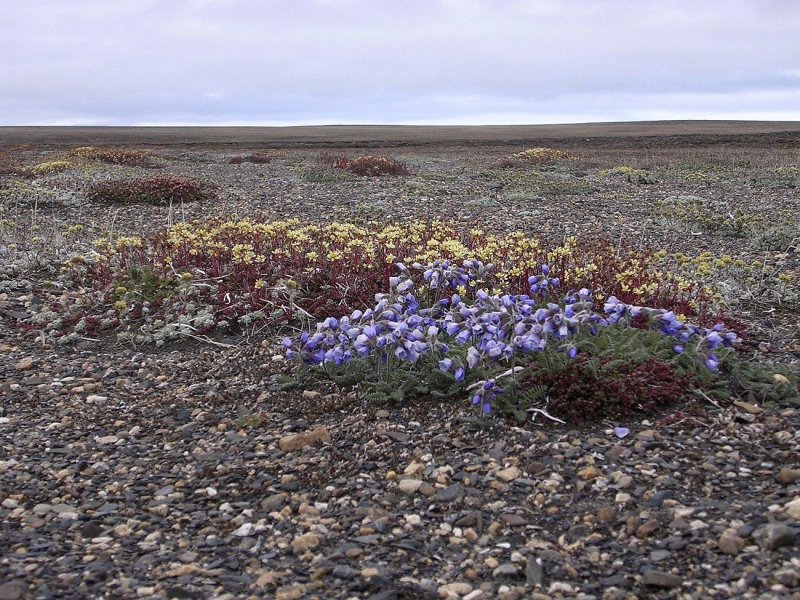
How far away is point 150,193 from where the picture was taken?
603 inches

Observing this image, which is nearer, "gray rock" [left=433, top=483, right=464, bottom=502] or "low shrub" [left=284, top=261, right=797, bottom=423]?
"gray rock" [left=433, top=483, right=464, bottom=502]

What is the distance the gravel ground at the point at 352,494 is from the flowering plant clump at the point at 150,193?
9.42 metres

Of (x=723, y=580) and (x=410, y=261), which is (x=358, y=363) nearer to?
(x=410, y=261)

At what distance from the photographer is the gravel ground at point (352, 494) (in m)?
3.16

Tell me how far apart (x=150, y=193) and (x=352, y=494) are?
1278 centimetres

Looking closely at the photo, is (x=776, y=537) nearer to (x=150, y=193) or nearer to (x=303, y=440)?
(x=303, y=440)

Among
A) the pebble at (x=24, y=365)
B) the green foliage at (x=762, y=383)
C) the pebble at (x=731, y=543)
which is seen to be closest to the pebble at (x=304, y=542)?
the pebble at (x=731, y=543)

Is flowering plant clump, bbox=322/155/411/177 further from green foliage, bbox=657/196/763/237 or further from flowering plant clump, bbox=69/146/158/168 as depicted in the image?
green foliage, bbox=657/196/763/237

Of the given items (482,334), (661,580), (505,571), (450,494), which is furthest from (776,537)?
(482,334)

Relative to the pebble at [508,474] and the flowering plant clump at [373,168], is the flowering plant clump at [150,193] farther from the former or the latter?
the pebble at [508,474]

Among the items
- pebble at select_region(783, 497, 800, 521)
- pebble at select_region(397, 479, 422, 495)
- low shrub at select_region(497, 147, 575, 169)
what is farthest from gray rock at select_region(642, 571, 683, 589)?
low shrub at select_region(497, 147, 575, 169)

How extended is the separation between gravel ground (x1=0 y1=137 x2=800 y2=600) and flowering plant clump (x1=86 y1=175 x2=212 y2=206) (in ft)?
30.9

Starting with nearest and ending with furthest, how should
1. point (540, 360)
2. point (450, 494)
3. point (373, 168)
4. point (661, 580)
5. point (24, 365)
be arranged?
point (661, 580), point (450, 494), point (540, 360), point (24, 365), point (373, 168)

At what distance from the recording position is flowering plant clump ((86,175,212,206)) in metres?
15.1
